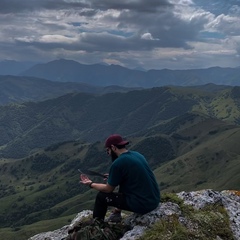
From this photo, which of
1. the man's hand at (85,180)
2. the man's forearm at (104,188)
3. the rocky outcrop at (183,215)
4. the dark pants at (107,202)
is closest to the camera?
the rocky outcrop at (183,215)

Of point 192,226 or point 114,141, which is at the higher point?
point 114,141

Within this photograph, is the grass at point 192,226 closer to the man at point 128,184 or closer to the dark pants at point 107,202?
the man at point 128,184

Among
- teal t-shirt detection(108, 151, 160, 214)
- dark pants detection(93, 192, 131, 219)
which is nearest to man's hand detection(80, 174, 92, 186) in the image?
dark pants detection(93, 192, 131, 219)

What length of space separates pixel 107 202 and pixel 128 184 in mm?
1461

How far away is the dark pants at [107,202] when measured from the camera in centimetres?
1510

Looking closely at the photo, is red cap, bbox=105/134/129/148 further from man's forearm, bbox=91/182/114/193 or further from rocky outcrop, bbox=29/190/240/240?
rocky outcrop, bbox=29/190/240/240

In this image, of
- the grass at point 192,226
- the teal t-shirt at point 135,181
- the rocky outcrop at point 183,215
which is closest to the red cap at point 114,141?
the teal t-shirt at point 135,181

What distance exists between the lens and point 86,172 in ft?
53.0

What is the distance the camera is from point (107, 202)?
608 inches

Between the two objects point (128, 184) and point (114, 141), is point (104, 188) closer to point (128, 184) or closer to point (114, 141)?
point (128, 184)

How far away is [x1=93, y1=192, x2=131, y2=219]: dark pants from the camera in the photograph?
15102mm

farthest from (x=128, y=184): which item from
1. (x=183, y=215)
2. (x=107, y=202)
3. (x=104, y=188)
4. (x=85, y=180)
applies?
(x=183, y=215)

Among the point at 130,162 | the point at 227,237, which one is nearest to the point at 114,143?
the point at 130,162

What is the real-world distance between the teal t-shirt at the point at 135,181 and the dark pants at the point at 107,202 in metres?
0.35
